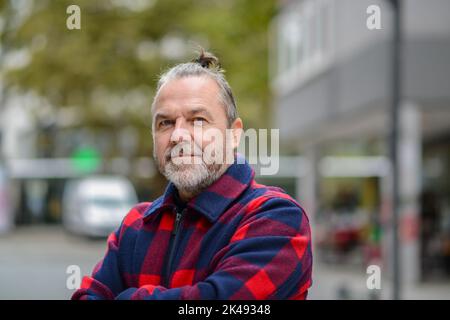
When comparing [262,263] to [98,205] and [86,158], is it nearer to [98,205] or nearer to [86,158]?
[98,205]

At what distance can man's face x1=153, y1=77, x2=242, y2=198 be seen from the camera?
231cm

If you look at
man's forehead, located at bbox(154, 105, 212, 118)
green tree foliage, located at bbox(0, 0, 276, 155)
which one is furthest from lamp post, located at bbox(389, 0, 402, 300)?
green tree foliage, located at bbox(0, 0, 276, 155)

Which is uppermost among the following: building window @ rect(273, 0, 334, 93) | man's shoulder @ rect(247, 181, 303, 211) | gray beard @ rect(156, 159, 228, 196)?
building window @ rect(273, 0, 334, 93)

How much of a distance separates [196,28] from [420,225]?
12435mm

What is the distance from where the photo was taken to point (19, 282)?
668 inches

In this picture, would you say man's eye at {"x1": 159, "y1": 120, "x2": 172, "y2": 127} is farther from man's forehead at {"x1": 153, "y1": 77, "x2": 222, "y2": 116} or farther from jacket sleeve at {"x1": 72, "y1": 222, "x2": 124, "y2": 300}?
jacket sleeve at {"x1": 72, "y1": 222, "x2": 124, "y2": 300}

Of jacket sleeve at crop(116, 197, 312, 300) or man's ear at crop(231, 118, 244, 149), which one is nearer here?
jacket sleeve at crop(116, 197, 312, 300)

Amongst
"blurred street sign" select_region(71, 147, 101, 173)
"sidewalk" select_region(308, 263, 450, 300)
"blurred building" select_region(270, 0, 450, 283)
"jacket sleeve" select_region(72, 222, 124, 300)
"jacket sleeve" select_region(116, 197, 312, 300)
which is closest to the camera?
"jacket sleeve" select_region(116, 197, 312, 300)

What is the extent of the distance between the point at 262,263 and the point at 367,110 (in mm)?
15763

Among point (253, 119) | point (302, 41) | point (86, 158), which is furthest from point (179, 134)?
point (86, 158)

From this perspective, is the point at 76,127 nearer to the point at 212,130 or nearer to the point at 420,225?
the point at 420,225

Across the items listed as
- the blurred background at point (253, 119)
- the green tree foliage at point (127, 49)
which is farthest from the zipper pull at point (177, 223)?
the green tree foliage at point (127, 49)

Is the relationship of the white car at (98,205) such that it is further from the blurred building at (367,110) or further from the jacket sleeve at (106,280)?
the jacket sleeve at (106,280)

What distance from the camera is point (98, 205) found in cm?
3403
